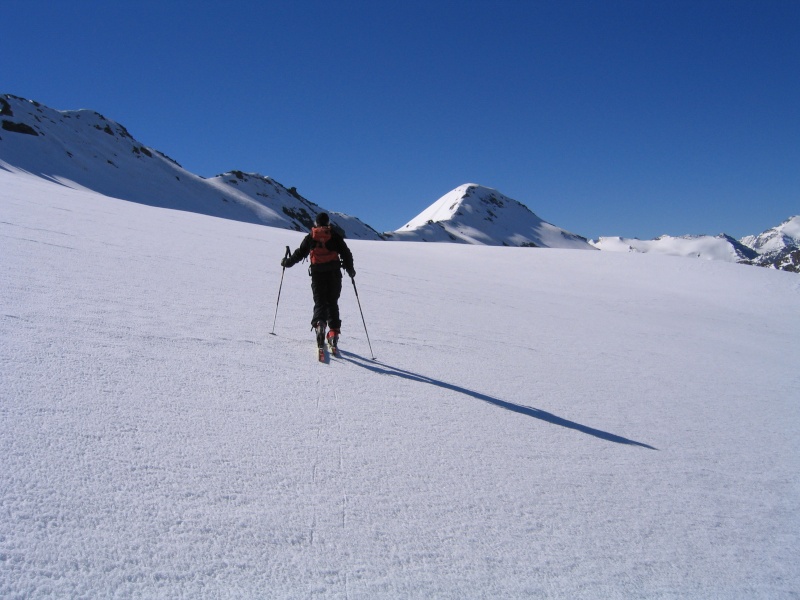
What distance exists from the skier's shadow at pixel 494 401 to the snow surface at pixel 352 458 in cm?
5

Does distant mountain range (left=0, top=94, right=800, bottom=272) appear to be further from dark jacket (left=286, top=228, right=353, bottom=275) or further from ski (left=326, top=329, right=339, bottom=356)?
ski (left=326, top=329, right=339, bottom=356)

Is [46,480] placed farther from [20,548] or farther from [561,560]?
[561,560]

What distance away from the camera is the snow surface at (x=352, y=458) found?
8.14ft

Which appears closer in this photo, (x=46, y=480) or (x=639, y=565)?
(x=46, y=480)

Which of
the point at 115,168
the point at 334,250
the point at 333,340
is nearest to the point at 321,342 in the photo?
the point at 333,340

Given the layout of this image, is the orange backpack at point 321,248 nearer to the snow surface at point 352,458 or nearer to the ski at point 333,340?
the ski at point 333,340

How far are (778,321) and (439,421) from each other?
53.8ft

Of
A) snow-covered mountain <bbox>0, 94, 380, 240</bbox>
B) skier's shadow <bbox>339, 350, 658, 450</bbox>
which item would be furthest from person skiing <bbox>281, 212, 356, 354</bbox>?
snow-covered mountain <bbox>0, 94, 380, 240</bbox>

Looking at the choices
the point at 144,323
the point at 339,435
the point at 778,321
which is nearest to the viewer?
the point at 339,435

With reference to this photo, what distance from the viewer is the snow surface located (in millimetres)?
2482

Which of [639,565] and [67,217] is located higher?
[67,217]

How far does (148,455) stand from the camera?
10.1ft

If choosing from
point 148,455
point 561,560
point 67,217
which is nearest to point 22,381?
point 148,455

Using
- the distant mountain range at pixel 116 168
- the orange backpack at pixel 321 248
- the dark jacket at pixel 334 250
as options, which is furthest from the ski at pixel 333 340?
the distant mountain range at pixel 116 168
